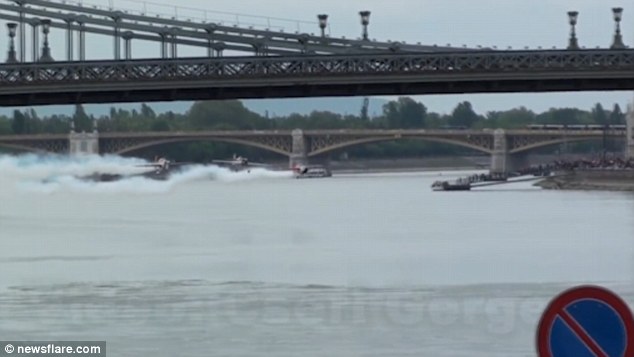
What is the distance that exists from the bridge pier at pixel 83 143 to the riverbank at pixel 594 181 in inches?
1218

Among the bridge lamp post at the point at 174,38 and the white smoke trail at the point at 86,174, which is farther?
the white smoke trail at the point at 86,174

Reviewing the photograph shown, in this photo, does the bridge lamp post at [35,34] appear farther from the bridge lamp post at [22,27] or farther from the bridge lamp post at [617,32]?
the bridge lamp post at [617,32]

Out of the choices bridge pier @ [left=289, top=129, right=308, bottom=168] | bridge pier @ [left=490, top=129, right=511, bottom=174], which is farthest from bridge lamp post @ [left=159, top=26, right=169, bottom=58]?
bridge pier @ [left=490, top=129, right=511, bottom=174]

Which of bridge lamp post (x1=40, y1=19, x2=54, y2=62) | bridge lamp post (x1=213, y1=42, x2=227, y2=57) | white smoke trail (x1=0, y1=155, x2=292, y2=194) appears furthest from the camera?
white smoke trail (x1=0, y1=155, x2=292, y2=194)

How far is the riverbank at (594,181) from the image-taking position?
77.8m

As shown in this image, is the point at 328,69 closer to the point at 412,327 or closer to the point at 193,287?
the point at 193,287

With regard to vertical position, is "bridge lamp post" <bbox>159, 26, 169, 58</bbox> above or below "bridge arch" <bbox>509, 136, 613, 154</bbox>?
above

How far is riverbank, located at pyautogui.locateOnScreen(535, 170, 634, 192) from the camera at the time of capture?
7781cm

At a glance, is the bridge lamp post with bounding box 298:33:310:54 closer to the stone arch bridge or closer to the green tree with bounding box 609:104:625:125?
the stone arch bridge

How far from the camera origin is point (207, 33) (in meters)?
37.1

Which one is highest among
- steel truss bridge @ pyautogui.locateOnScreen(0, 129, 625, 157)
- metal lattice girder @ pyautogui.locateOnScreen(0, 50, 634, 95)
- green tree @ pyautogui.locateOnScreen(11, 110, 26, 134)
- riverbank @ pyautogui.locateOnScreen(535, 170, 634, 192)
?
metal lattice girder @ pyautogui.locateOnScreen(0, 50, 634, 95)

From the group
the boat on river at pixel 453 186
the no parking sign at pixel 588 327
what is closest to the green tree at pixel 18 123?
the boat on river at pixel 453 186

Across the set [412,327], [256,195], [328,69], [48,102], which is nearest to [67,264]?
[48,102]

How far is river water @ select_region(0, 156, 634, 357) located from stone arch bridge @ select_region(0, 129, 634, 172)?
26.1 inches
